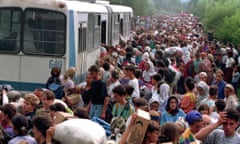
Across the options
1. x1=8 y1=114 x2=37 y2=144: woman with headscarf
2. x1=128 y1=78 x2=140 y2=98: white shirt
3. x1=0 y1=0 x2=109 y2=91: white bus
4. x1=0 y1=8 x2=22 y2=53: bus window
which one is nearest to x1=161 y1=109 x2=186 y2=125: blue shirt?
x1=128 y1=78 x2=140 y2=98: white shirt

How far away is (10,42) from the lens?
52.6ft

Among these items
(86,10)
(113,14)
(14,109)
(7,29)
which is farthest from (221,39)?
(14,109)

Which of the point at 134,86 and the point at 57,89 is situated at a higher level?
the point at 134,86

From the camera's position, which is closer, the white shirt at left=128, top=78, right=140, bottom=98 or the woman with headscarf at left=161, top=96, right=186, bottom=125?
the woman with headscarf at left=161, top=96, right=186, bottom=125

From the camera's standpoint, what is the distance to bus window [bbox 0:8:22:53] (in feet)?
52.5

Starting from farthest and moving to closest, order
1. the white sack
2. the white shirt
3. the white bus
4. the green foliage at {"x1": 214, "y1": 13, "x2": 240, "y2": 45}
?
the green foliage at {"x1": 214, "y1": 13, "x2": 240, "y2": 45} < the white bus < the white shirt < the white sack

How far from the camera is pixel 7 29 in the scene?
52.6 ft

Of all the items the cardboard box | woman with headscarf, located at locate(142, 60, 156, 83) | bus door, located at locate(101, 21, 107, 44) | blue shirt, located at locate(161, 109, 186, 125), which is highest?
bus door, located at locate(101, 21, 107, 44)

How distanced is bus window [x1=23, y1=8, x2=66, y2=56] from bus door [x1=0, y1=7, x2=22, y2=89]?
192 millimetres

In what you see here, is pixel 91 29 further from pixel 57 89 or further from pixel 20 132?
pixel 20 132

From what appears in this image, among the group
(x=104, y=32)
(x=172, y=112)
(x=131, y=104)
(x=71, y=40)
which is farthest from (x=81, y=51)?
(x=104, y=32)

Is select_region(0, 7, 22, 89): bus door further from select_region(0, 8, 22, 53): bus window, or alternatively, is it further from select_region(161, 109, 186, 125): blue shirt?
select_region(161, 109, 186, 125): blue shirt

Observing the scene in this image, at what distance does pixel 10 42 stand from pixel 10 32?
232 millimetres

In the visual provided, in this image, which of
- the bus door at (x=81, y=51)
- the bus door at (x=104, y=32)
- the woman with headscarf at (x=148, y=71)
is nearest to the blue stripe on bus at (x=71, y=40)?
the bus door at (x=81, y=51)
